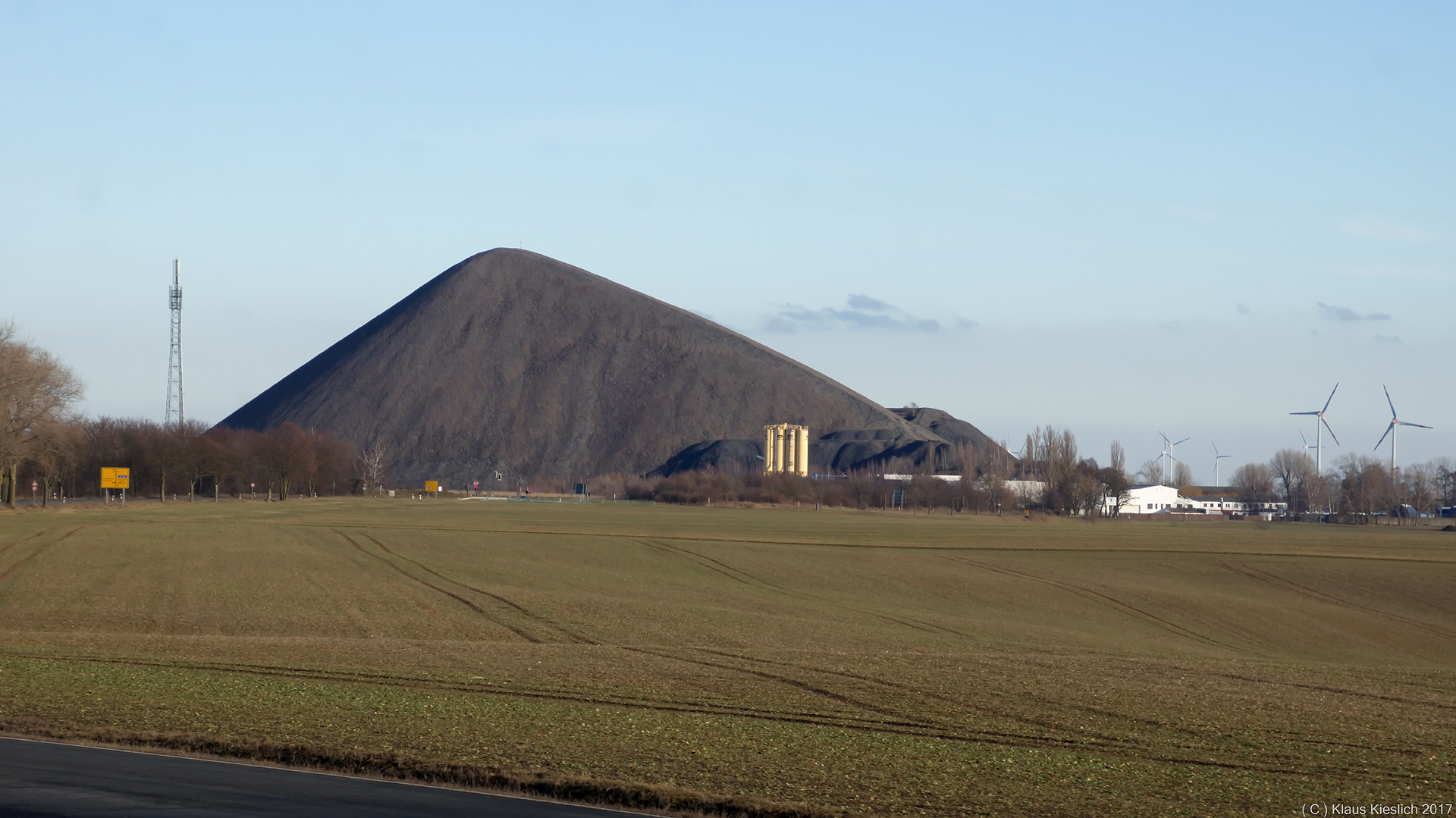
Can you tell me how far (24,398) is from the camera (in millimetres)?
93750

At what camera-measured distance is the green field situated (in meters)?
13.5

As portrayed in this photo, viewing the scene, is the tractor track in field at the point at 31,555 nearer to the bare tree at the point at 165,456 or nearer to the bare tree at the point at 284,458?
the bare tree at the point at 165,456

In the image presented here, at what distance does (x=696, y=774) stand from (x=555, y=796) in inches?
62.5

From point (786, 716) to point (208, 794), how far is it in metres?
8.16

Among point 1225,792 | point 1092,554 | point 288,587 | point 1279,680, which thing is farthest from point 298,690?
point 1092,554

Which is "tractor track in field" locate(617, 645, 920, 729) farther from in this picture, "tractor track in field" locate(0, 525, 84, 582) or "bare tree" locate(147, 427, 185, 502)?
"bare tree" locate(147, 427, 185, 502)

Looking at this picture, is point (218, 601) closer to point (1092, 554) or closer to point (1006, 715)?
point (1006, 715)

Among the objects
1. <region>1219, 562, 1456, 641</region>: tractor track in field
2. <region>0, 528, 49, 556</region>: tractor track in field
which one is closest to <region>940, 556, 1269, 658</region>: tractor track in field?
<region>1219, 562, 1456, 641</region>: tractor track in field

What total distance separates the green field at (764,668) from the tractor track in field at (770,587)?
0.94ft

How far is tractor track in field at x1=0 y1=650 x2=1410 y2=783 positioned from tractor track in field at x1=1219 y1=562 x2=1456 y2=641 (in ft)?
110

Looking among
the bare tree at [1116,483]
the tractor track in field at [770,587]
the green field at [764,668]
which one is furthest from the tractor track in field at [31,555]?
the bare tree at [1116,483]

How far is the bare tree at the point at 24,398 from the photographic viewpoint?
92188mm

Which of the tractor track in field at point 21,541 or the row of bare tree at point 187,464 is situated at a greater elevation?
the row of bare tree at point 187,464

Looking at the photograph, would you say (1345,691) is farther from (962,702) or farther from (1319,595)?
(1319,595)
